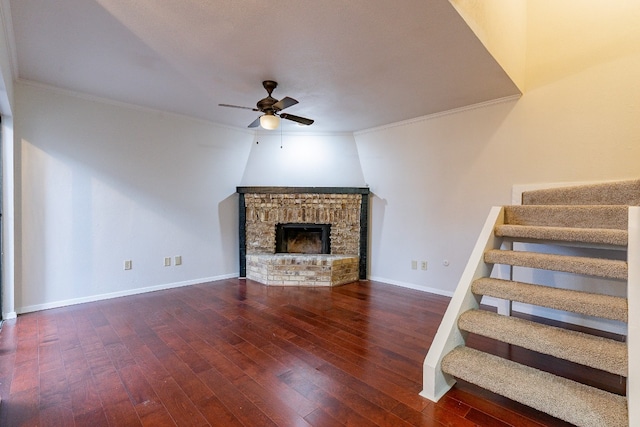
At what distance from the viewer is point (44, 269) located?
3250mm

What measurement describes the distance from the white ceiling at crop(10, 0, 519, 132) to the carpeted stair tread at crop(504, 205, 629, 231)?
1.32 metres

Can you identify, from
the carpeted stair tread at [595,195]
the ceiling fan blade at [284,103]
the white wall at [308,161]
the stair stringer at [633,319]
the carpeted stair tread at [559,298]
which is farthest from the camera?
the white wall at [308,161]

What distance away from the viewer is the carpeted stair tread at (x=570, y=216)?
193 centimetres

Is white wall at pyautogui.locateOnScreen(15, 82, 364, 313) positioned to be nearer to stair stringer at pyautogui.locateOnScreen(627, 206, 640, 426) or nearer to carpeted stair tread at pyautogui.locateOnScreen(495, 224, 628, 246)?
carpeted stair tread at pyautogui.locateOnScreen(495, 224, 628, 246)

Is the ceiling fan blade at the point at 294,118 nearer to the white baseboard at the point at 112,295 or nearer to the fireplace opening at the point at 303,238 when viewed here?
the fireplace opening at the point at 303,238

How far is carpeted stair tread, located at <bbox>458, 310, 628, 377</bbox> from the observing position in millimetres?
1470

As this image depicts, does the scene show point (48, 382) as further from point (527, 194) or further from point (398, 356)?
point (527, 194)

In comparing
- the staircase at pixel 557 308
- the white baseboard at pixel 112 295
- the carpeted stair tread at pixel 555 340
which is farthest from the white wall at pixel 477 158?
the white baseboard at pixel 112 295

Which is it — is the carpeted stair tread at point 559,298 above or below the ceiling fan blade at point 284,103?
below

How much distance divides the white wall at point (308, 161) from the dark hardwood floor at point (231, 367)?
2068mm

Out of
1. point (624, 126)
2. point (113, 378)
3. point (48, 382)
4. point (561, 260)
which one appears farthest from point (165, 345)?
point (624, 126)

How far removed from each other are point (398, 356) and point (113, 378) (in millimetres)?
2051

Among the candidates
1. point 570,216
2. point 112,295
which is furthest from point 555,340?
point 112,295

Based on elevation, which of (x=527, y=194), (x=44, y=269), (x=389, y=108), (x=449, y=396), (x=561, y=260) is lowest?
(x=449, y=396)
